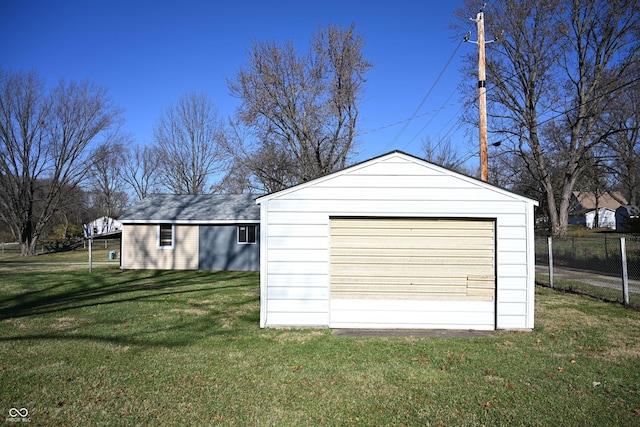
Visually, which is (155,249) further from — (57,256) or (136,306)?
(57,256)

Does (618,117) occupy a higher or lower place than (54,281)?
higher

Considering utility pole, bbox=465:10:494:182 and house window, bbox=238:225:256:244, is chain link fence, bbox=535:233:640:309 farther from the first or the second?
house window, bbox=238:225:256:244

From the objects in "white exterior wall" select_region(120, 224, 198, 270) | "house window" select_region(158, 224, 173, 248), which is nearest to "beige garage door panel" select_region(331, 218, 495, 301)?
"white exterior wall" select_region(120, 224, 198, 270)

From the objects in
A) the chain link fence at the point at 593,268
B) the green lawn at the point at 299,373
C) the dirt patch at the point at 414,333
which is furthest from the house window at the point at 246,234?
the dirt patch at the point at 414,333

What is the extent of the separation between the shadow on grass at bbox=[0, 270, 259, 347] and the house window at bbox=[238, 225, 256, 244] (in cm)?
328

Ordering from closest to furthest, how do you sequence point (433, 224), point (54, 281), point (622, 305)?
point (433, 224) → point (622, 305) → point (54, 281)

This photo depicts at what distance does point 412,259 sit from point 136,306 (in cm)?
660

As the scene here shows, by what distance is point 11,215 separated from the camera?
32.6 meters

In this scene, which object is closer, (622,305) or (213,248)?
(622,305)

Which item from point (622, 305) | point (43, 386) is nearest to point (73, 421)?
point (43, 386)

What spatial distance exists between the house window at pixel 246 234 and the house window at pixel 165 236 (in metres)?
3.24

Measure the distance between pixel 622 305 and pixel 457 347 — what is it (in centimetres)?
581

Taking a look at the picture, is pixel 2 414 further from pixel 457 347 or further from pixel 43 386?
pixel 457 347

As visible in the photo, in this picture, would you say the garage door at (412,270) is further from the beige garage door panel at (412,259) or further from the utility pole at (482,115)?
the utility pole at (482,115)
